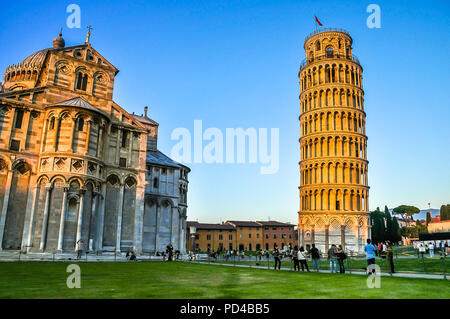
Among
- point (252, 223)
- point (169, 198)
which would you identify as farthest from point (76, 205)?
point (252, 223)

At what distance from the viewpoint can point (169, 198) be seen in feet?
147

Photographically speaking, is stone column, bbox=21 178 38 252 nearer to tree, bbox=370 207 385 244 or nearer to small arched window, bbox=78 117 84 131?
small arched window, bbox=78 117 84 131

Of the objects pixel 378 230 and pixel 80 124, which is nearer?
pixel 80 124

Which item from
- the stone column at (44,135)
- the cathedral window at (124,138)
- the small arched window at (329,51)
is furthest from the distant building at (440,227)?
the stone column at (44,135)

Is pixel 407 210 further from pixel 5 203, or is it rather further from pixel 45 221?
pixel 5 203

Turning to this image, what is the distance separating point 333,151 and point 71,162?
4208 centimetres

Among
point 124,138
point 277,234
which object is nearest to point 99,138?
point 124,138

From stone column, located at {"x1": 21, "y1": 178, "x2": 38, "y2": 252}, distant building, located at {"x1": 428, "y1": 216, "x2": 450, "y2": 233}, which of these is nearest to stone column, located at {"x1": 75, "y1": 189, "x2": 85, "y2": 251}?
stone column, located at {"x1": 21, "y1": 178, "x2": 38, "y2": 252}

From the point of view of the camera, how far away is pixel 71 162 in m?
30.0

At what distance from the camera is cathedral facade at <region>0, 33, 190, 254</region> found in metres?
29.0

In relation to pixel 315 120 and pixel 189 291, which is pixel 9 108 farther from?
pixel 315 120

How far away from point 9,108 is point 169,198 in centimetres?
2096

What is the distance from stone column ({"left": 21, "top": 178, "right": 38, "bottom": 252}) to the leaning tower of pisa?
42.4 m

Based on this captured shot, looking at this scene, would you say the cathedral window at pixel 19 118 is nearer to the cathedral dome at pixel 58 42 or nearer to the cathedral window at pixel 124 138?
the cathedral window at pixel 124 138
